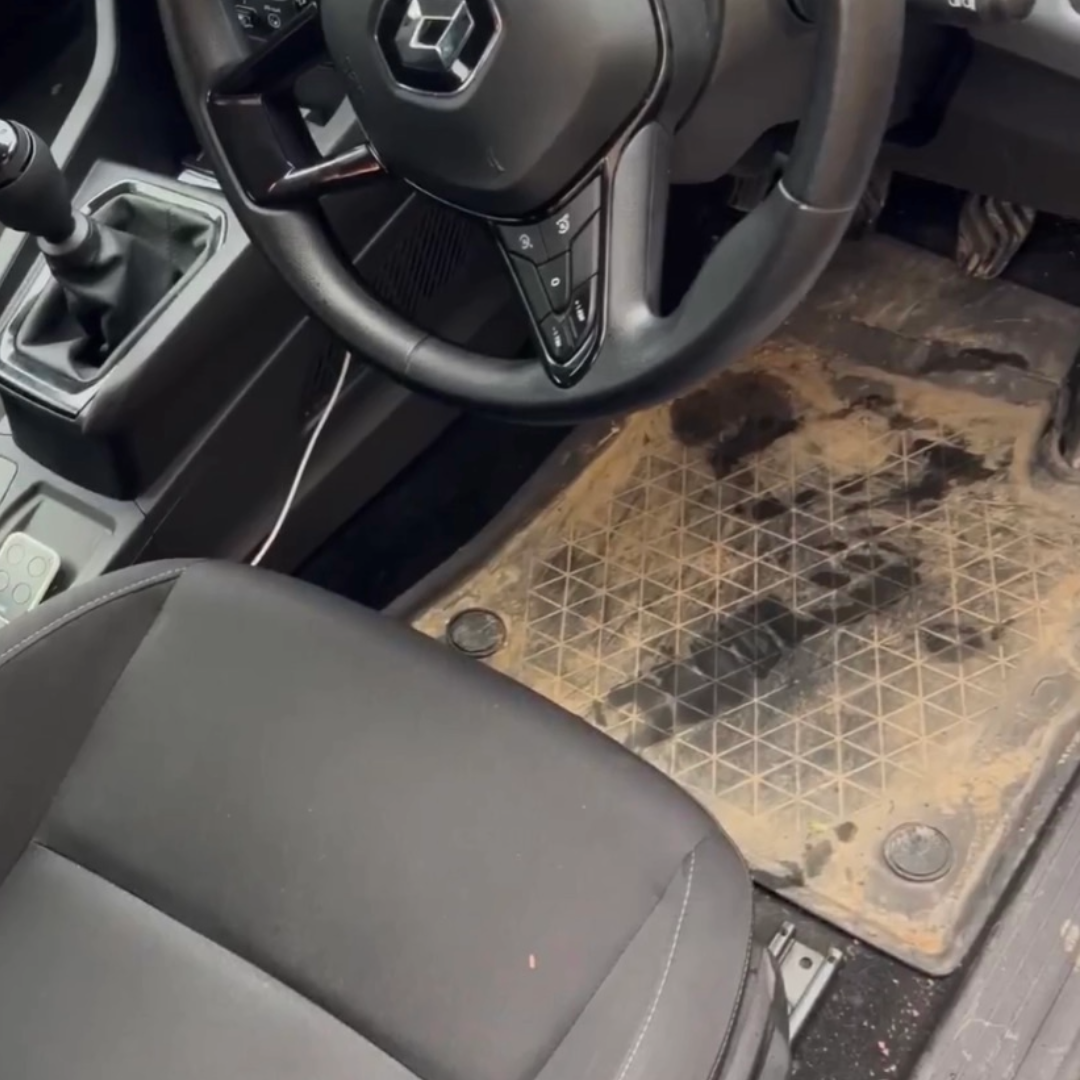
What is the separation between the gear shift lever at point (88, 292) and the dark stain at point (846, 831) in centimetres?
64

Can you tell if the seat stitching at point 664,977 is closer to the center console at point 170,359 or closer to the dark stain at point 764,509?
the center console at point 170,359

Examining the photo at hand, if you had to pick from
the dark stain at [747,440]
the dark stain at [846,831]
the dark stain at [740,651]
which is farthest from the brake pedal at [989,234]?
the dark stain at [846,831]

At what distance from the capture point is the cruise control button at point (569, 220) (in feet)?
2.52

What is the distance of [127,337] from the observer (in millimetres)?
1031

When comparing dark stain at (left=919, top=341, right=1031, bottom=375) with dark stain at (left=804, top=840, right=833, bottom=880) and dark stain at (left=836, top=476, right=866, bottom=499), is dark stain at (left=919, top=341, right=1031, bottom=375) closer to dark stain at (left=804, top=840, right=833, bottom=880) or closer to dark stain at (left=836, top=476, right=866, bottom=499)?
dark stain at (left=836, top=476, right=866, bottom=499)

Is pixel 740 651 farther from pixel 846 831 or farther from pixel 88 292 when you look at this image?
pixel 88 292

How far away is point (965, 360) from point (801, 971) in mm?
639

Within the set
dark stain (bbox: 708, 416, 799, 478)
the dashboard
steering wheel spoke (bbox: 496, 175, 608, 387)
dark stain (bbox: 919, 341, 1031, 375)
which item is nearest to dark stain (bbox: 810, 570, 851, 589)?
dark stain (bbox: 708, 416, 799, 478)

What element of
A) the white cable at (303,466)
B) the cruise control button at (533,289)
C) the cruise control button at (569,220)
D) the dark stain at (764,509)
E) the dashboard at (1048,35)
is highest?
the dashboard at (1048,35)

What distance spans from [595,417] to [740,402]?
2.32 feet

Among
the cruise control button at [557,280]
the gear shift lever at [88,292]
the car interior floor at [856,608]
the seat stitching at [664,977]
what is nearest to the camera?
the seat stitching at [664,977]

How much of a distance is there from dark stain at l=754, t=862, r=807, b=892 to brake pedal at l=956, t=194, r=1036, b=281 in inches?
26.2

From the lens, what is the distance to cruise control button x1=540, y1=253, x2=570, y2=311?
78cm

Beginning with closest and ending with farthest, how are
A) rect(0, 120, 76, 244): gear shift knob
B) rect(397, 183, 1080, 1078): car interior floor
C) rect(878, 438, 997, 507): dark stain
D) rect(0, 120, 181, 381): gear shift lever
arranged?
rect(0, 120, 76, 244): gear shift knob → rect(0, 120, 181, 381): gear shift lever → rect(397, 183, 1080, 1078): car interior floor → rect(878, 438, 997, 507): dark stain
